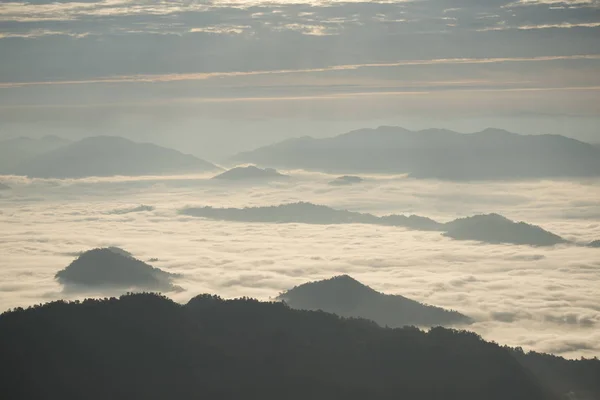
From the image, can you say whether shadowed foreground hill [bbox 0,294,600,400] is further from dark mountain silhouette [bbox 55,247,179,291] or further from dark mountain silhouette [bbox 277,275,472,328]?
dark mountain silhouette [bbox 55,247,179,291]

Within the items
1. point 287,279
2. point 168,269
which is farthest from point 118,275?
point 287,279

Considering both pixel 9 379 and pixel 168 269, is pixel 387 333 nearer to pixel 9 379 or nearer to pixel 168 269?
pixel 9 379

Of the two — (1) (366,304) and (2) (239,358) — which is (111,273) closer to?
(1) (366,304)

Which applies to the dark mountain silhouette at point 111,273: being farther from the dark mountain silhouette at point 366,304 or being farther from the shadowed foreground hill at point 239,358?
the shadowed foreground hill at point 239,358

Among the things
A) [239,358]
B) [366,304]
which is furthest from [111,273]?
[239,358]

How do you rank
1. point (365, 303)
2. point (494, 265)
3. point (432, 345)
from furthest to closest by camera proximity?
point (494, 265)
point (365, 303)
point (432, 345)

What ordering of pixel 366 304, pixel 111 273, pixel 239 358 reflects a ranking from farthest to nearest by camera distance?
1. pixel 111 273
2. pixel 366 304
3. pixel 239 358
